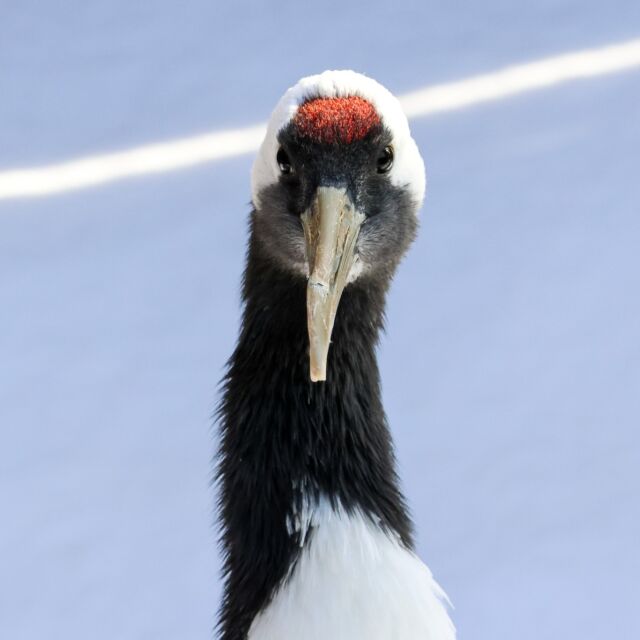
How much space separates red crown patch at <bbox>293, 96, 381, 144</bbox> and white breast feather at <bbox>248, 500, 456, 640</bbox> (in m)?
0.39

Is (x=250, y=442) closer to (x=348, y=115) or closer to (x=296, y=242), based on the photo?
(x=296, y=242)

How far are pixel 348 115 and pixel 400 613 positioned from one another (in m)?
0.52

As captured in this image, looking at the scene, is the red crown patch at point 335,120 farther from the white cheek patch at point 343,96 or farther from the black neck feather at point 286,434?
the black neck feather at point 286,434

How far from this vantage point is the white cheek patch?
1604 millimetres

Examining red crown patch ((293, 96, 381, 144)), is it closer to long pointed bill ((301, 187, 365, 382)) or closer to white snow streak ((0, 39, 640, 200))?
long pointed bill ((301, 187, 365, 382))

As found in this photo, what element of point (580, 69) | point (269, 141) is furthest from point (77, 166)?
point (269, 141)

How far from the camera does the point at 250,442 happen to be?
1.65 m

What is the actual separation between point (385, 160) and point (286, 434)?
12.5 inches

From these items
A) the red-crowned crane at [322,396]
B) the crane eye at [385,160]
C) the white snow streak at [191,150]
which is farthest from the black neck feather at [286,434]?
the white snow streak at [191,150]

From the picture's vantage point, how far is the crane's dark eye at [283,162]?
160cm

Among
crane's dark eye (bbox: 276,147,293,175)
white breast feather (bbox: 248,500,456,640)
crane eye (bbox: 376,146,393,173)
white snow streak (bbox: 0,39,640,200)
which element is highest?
white snow streak (bbox: 0,39,640,200)

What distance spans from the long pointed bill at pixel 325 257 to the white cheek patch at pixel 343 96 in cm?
9

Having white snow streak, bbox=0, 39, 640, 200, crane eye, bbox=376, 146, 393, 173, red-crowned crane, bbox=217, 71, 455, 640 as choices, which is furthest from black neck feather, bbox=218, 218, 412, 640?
white snow streak, bbox=0, 39, 640, 200

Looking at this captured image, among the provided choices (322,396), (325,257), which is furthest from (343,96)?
(322,396)
